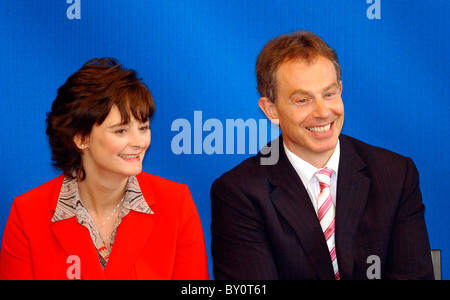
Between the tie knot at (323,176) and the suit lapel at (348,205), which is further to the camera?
the tie knot at (323,176)

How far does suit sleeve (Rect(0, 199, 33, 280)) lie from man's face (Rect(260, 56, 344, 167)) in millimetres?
1227

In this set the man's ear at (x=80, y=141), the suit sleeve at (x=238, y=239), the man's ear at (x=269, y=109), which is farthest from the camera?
the man's ear at (x=269, y=109)

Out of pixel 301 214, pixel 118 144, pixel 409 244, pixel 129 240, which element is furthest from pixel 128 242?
pixel 409 244

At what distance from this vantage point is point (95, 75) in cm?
271

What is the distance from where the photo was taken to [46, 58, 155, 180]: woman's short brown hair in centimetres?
265

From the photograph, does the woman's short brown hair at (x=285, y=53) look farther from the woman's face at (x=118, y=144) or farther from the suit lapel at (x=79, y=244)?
the suit lapel at (x=79, y=244)

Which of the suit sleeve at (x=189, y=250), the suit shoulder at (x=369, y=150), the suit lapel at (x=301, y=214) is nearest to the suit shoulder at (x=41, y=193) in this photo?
the suit sleeve at (x=189, y=250)

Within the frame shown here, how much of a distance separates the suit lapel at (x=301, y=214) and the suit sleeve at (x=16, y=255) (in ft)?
3.52

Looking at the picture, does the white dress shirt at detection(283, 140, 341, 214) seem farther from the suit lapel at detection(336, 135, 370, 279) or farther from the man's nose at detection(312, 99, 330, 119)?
the man's nose at detection(312, 99, 330, 119)

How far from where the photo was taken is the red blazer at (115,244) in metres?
2.71

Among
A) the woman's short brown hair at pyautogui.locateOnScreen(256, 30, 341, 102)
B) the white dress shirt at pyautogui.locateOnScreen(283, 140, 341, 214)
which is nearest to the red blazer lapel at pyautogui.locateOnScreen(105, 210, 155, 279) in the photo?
the white dress shirt at pyautogui.locateOnScreen(283, 140, 341, 214)

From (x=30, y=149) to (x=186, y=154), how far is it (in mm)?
772

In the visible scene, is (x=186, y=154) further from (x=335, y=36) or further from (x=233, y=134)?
(x=335, y=36)
